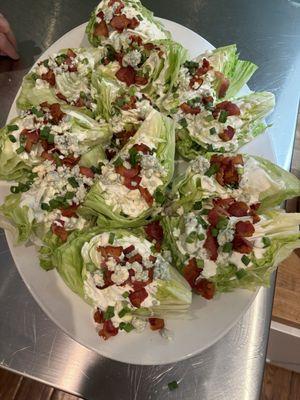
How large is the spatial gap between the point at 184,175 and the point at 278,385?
1549 mm

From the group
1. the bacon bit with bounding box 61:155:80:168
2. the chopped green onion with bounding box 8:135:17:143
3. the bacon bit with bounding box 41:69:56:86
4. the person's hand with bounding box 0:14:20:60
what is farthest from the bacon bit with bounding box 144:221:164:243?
the person's hand with bounding box 0:14:20:60

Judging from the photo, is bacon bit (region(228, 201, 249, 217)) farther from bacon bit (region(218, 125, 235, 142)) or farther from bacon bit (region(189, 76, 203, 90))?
bacon bit (region(189, 76, 203, 90))

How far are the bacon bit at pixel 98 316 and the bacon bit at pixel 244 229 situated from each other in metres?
0.54

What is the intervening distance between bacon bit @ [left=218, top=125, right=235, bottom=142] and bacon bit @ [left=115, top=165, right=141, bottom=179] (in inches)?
15.2

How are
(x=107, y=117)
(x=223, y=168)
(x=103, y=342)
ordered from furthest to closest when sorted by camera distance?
1. (x=107, y=117)
2. (x=223, y=168)
3. (x=103, y=342)

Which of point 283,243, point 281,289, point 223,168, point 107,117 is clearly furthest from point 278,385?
point 107,117

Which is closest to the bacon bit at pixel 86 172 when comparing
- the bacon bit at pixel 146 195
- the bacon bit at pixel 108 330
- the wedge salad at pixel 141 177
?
the wedge salad at pixel 141 177

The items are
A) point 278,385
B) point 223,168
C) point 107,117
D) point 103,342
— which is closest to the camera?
point 103,342

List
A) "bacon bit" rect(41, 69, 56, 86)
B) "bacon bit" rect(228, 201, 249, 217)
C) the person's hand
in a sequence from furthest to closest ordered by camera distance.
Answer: the person's hand → "bacon bit" rect(41, 69, 56, 86) → "bacon bit" rect(228, 201, 249, 217)

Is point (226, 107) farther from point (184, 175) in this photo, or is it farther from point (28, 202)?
point (28, 202)

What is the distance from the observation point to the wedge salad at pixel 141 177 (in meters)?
1.51

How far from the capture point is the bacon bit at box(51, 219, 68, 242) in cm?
164

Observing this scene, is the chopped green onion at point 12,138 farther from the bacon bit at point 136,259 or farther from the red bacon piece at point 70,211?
the bacon bit at point 136,259

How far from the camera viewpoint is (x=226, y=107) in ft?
5.90
